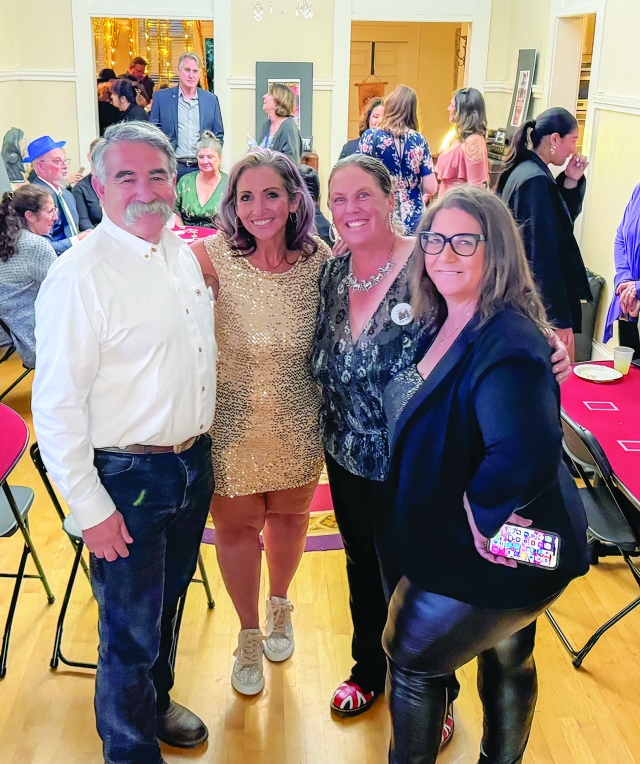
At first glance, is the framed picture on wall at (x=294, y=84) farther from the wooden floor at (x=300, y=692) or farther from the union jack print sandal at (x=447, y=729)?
the union jack print sandal at (x=447, y=729)

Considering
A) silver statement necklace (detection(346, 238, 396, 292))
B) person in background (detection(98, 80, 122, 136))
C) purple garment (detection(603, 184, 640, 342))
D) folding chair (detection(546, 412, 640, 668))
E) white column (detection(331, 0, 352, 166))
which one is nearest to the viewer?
silver statement necklace (detection(346, 238, 396, 292))

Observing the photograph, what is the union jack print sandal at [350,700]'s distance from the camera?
8.22 feet

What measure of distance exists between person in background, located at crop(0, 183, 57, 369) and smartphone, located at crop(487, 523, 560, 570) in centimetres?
350

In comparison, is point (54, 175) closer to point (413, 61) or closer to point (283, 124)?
point (283, 124)

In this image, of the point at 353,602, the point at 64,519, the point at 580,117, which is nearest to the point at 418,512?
Result: the point at 353,602

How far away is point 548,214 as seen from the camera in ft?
11.8

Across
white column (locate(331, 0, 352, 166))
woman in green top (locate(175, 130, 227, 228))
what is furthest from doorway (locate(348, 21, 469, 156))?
woman in green top (locate(175, 130, 227, 228))

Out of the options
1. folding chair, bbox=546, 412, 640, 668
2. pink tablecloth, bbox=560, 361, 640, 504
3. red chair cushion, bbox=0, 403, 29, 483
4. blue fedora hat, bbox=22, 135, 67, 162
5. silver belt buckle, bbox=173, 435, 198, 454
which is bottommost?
folding chair, bbox=546, 412, 640, 668

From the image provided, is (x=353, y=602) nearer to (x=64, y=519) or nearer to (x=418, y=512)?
(x=418, y=512)

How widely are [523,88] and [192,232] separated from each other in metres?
4.21

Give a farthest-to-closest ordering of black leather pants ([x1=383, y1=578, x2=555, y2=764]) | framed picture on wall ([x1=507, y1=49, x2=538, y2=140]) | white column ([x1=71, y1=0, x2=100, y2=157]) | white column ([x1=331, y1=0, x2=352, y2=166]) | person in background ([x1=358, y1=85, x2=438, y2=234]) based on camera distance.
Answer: white column ([x1=331, y1=0, x2=352, y2=166]), white column ([x1=71, y1=0, x2=100, y2=157]), framed picture on wall ([x1=507, y1=49, x2=538, y2=140]), person in background ([x1=358, y1=85, x2=438, y2=234]), black leather pants ([x1=383, y1=578, x2=555, y2=764])

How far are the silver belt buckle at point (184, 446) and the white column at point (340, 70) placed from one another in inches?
277

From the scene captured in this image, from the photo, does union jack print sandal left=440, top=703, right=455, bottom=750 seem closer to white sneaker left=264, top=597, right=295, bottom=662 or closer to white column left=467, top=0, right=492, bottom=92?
white sneaker left=264, top=597, right=295, bottom=662

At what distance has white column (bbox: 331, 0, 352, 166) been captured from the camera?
320 inches
